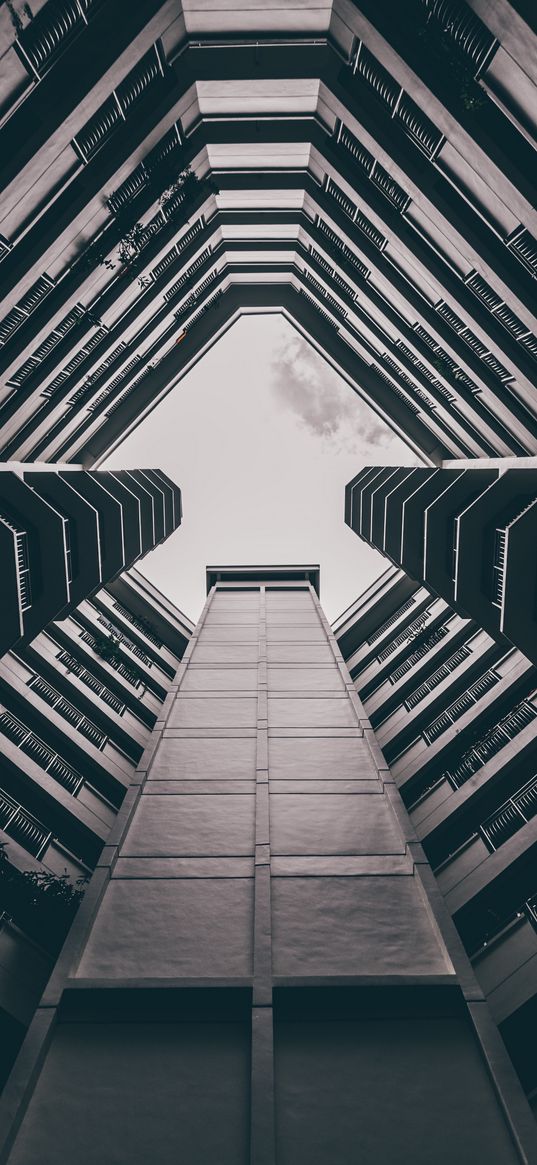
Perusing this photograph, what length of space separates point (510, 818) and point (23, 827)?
12.9 m

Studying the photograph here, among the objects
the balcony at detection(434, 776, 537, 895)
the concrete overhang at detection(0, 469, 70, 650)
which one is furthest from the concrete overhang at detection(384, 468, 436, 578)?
the concrete overhang at detection(0, 469, 70, 650)

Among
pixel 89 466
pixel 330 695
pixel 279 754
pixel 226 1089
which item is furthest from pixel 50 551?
pixel 89 466

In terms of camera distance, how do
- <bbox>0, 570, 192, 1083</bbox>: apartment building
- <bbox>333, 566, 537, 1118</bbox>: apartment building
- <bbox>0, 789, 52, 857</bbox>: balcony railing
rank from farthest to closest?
<bbox>0, 789, 52, 857</bbox>: balcony railing < <bbox>0, 570, 192, 1083</bbox>: apartment building < <bbox>333, 566, 537, 1118</bbox>: apartment building

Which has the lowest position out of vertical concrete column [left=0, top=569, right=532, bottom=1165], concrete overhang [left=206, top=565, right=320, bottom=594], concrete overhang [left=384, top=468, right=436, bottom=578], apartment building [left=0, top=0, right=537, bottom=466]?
vertical concrete column [left=0, top=569, right=532, bottom=1165]

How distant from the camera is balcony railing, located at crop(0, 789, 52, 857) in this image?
16.1m

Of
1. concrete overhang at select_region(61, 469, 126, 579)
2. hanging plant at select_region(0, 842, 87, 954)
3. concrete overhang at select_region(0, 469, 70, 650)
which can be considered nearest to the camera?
hanging plant at select_region(0, 842, 87, 954)

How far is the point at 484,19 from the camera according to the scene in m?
11.0

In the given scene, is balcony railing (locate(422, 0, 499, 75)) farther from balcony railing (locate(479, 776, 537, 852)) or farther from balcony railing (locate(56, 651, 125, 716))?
balcony railing (locate(56, 651, 125, 716))

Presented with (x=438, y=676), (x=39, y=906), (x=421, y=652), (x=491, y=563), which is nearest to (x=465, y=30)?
(x=491, y=563)

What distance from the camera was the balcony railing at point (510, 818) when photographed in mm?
15539

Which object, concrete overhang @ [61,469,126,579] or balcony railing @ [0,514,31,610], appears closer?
balcony railing @ [0,514,31,610]

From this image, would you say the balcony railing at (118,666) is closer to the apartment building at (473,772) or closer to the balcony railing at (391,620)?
the apartment building at (473,772)

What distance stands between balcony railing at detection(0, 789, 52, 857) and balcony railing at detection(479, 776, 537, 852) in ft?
38.3

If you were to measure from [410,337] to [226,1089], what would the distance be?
76.4ft
